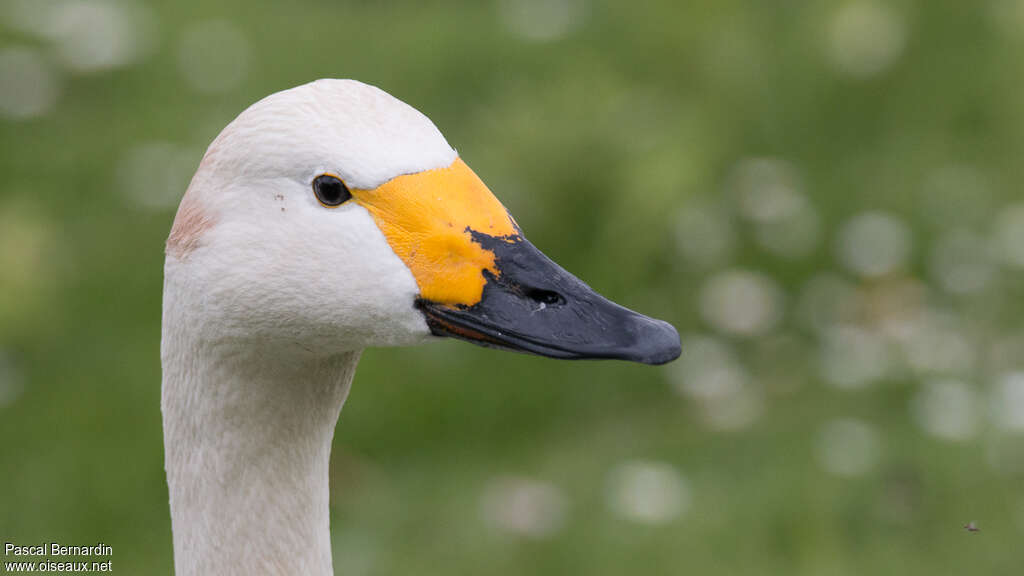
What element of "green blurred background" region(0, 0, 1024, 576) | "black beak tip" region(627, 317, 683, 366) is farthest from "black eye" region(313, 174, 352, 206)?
"green blurred background" region(0, 0, 1024, 576)

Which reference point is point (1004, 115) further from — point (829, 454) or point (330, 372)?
point (330, 372)

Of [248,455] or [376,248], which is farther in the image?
[248,455]

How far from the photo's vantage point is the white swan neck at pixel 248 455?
5.76 ft

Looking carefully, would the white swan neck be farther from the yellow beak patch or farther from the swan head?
the yellow beak patch

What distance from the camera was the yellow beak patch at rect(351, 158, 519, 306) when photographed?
158cm

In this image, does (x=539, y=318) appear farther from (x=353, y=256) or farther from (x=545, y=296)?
(x=353, y=256)

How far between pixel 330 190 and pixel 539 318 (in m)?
0.31

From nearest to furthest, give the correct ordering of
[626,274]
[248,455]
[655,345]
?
1. [655,345]
2. [248,455]
3. [626,274]

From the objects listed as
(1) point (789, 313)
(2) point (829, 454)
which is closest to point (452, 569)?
(2) point (829, 454)

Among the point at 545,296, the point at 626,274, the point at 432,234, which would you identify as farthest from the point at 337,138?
the point at 626,274

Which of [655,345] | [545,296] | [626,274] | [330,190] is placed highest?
[626,274]

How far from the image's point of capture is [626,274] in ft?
12.5

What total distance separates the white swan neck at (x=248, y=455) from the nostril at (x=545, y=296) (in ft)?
1.02

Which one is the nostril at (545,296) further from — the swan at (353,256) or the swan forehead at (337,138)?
the swan forehead at (337,138)
